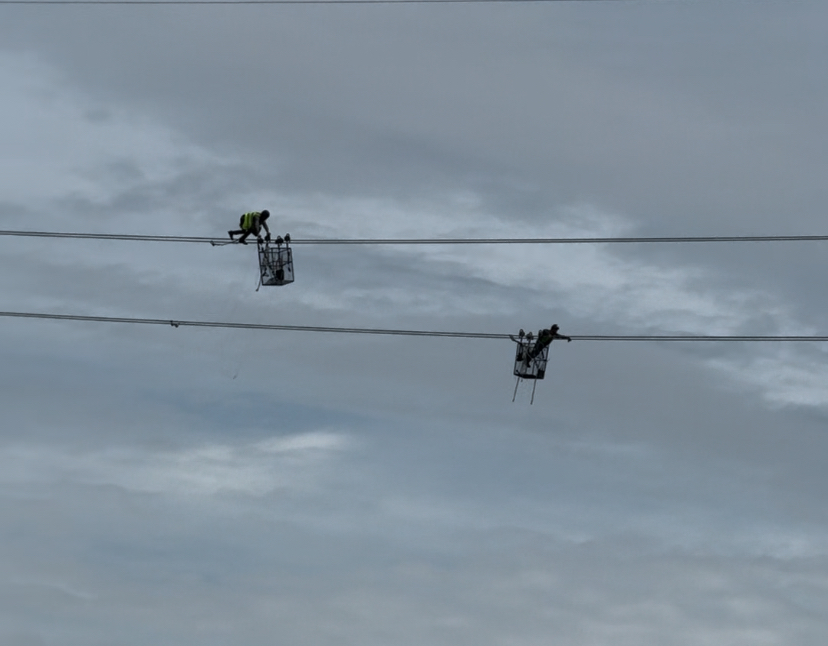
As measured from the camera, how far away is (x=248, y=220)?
83.7 m

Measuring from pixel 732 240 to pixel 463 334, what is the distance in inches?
437

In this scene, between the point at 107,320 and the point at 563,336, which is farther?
the point at 563,336

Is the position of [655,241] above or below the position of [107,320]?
above

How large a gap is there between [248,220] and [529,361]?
13.7 meters

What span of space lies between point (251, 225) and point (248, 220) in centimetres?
24

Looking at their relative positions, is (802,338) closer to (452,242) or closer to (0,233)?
(452,242)

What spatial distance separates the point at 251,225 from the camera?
83.8 meters

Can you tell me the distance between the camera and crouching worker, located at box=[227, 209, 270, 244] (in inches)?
3285

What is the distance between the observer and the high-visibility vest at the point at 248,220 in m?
83.6

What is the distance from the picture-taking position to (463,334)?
75938 mm

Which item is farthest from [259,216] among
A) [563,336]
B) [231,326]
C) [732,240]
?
[732,240]

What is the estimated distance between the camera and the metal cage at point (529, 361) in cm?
8725

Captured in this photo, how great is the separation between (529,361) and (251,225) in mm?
13524

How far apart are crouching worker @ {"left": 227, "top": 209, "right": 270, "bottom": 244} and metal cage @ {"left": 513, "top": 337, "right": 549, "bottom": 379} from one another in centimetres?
1225
